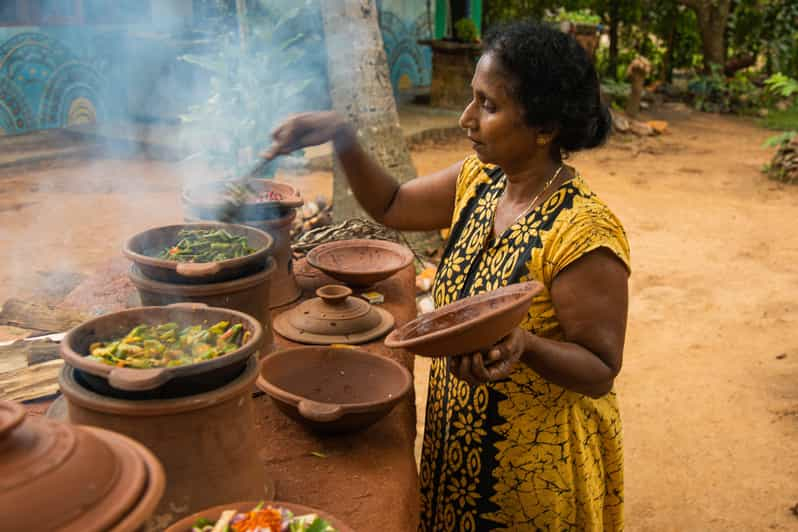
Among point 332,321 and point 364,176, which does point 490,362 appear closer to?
point 332,321

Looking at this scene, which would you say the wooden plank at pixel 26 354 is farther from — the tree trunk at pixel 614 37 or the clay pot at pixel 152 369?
the tree trunk at pixel 614 37

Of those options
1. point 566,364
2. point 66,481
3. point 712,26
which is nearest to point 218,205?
point 566,364

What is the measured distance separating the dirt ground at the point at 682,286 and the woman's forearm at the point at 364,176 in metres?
2.08

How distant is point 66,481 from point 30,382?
135cm

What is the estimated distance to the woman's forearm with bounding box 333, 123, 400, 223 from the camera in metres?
2.68

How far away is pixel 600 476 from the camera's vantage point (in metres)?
2.28

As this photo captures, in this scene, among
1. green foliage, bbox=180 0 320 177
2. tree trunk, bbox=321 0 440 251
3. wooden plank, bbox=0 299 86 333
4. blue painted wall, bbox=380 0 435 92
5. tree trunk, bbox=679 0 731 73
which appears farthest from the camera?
tree trunk, bbox=679 0 731 73

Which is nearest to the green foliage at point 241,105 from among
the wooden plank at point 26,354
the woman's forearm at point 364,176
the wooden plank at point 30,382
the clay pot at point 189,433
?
the woman's forearm at point 364,176

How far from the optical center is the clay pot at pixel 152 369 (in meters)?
1.44

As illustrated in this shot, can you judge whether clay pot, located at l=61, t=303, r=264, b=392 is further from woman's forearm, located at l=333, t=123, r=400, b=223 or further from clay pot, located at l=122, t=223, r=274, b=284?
woman's forearm, located at l=333, t=123, r=400, b=223

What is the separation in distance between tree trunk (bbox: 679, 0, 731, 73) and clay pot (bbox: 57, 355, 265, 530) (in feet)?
49.4

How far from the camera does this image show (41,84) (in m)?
9.07

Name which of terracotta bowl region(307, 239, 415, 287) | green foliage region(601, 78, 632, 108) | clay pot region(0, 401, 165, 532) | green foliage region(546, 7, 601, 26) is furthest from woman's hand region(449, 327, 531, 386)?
green foliage region(546, 7, 601, 26)

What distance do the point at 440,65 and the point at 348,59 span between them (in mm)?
7339
